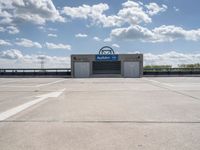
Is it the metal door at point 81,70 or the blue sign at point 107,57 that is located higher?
the blue sign at point 107,57

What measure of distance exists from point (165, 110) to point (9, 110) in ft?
16.0

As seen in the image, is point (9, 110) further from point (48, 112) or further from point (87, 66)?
point (87, 66)

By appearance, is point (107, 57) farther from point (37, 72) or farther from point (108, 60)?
point (37, 72)

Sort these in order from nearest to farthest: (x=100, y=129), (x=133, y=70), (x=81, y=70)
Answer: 1. (x=100, y=129)
2. (x=133, y=70)
3. (x=81, y=70)

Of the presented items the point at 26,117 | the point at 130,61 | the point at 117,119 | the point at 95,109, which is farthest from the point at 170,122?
the point at 130,61

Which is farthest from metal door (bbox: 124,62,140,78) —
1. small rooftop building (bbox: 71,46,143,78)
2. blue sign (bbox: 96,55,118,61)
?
blue sign (bbox: 96,55,118,61)

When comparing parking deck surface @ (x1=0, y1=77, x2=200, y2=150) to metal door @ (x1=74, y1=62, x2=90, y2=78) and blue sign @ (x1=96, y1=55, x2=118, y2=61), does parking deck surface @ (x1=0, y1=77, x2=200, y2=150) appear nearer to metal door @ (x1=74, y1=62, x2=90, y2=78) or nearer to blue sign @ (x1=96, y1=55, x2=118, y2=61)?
metal door @ (x1=74, y1=62, x2=90, y2=78)

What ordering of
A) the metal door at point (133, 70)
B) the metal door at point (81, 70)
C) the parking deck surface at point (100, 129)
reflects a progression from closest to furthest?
the parking deck surface at point (100, 129) → the metal door at point (133, 70) → the metal door at point (81, 70)

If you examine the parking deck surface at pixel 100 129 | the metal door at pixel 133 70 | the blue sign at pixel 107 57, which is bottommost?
the parking deck surface at pixel 100 129

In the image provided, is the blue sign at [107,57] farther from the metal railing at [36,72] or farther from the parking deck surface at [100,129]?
the parking deck surface at [100,129]

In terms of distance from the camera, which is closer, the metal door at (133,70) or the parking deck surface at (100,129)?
the parking deck surface at (100,129)

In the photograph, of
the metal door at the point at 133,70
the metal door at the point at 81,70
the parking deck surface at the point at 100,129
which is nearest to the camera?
the parking deck surface at the point at 100,129

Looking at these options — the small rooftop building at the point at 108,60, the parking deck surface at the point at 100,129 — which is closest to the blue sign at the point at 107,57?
the small rooftop building at the point at 108,60

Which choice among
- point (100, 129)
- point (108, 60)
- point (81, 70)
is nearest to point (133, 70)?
point (108, 60)
